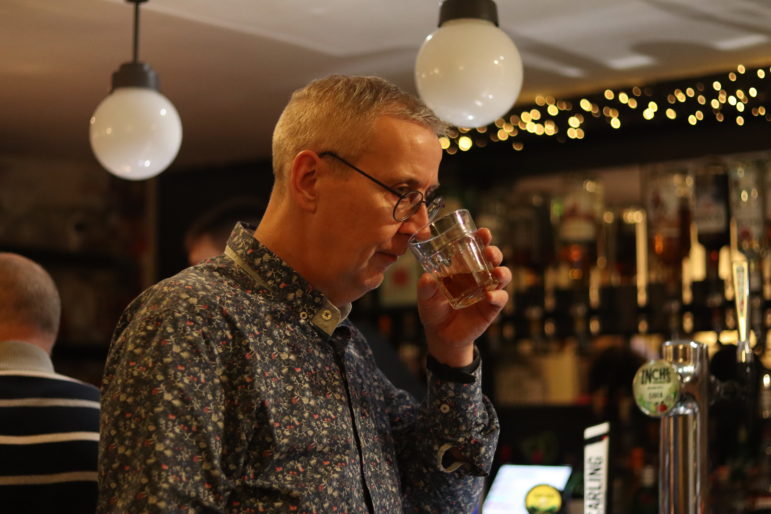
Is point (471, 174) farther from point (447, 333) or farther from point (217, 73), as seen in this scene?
point (447, 333)

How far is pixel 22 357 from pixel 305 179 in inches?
39.2

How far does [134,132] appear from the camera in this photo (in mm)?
2766

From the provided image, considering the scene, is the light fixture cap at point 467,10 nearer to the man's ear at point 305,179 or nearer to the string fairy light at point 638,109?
the man's ear at point 305,179

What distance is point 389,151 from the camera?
4.70ft

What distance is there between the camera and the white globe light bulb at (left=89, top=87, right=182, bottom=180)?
2768 mm

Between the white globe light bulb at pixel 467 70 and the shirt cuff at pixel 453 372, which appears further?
the white globe light bulb at pixel 467 70

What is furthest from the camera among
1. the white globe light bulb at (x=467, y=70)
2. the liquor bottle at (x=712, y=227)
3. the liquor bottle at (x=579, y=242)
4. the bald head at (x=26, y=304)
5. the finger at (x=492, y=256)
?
the liquor bottle at (x=579, y=242)

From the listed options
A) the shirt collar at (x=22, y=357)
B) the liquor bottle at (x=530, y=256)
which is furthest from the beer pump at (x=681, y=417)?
the liquor bottle at (x=530, y=256)

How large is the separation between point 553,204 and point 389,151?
2767 mm

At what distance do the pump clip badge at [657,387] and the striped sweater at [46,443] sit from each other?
1.00m

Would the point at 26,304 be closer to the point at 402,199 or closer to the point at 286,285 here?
the point at 286,285

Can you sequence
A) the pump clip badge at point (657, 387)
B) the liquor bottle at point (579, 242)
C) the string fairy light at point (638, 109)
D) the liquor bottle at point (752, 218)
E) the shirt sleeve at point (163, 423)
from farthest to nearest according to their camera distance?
the liquor bottle at point (579, 242) < the string fairy light at point (638, 109) < the liquor bottle at point (752, 218) < the pump clip badge at point (657, 387) < the shirt sleeve at point (163, 423)

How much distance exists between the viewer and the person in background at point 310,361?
118cm

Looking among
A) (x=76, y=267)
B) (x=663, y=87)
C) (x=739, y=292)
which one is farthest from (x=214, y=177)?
(x=739, y=292)
